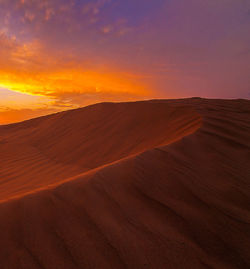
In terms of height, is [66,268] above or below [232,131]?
below

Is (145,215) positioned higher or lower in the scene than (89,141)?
lower

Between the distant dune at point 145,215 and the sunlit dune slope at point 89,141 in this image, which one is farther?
the sunlit dune slope at point 89,141

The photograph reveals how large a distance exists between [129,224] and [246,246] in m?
0.64

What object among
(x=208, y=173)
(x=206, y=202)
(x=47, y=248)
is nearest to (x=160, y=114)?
(x=208, y=173)

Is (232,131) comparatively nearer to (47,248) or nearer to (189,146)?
(189,146)

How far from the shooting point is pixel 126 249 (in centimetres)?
89

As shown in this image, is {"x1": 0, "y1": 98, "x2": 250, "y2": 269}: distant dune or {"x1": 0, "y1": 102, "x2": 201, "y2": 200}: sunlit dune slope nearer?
{"x1": 0, "y1": 98, "x2": 250, "y2": 269}: distant dune

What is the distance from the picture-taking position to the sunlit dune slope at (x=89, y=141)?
280 cm

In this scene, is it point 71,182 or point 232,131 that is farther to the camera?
point 232,131

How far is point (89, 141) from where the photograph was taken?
426cm

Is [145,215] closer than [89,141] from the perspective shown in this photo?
Yes

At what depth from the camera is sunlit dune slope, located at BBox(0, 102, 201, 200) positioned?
2.80 metres

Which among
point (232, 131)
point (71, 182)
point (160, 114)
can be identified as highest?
point (160, 114)

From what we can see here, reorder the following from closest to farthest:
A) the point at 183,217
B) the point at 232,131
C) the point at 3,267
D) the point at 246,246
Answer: the point at 3,267 < the point at 246,246 < the point at 183,217 < the point at 232,131
